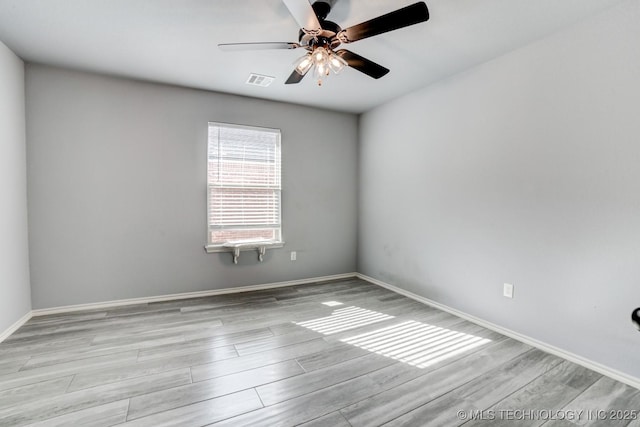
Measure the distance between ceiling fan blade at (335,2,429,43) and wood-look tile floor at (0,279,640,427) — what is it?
2199 millimetres

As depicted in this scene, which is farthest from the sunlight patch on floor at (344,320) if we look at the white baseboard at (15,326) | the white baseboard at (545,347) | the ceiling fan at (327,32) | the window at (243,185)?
the white baseboard at (15,326)

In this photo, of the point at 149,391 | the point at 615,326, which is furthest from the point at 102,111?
the point at 615,326

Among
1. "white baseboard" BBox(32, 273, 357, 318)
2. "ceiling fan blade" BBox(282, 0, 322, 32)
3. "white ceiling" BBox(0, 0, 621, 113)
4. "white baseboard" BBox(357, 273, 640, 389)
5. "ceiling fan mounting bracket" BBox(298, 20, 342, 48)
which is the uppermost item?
"white ceiling" BBox(0, 0, 621, 113)

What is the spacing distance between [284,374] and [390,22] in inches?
90.9

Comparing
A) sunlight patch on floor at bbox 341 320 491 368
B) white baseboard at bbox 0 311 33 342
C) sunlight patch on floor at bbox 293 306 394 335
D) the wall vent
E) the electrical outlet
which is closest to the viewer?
sunlight patch on floor at bbox 341 320 491 368

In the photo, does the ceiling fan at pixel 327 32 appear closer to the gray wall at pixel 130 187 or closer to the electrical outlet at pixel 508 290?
the gray wall at pixel 130 187

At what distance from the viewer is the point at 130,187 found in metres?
3.32

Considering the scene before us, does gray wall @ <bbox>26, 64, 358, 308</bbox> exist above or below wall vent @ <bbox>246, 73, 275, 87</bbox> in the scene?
below

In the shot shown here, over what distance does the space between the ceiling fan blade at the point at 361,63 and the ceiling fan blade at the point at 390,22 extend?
0.52 ft

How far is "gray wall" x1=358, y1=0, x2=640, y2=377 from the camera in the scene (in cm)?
201

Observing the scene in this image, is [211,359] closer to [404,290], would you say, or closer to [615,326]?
[404,290]

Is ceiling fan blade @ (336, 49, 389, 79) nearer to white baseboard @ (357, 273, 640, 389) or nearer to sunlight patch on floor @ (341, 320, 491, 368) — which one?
sunlight patch on floor @ (341, 320, 491, 368)

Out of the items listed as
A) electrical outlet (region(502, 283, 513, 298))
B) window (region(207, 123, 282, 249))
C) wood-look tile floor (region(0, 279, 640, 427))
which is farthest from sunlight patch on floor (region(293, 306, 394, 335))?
window (region(207, 123, 282, 249))

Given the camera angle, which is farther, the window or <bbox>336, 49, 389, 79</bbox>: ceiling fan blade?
the window
